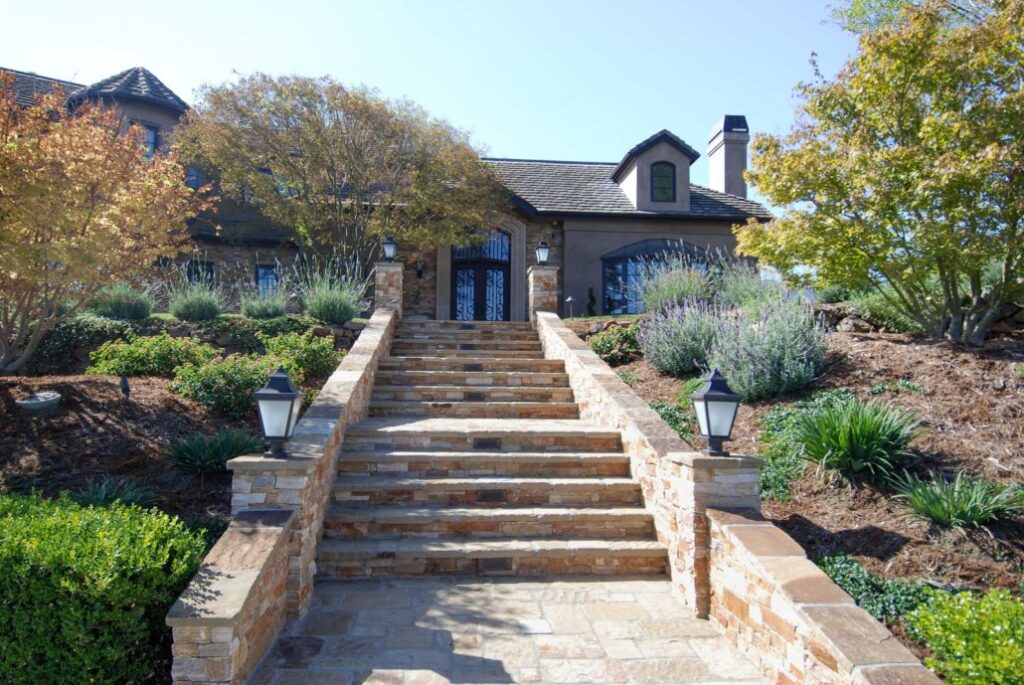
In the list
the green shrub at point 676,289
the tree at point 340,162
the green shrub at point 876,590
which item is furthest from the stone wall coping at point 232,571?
the tree at point 340,162

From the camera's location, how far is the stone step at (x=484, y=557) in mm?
4977

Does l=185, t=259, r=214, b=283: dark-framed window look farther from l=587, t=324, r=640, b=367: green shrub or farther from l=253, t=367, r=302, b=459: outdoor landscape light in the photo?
l=253, t=367, r=302, b=459: outdoor landscape light

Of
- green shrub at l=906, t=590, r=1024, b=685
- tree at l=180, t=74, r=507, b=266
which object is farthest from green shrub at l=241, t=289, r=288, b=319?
green shrub at l=906, t=590, r=1024, b=685

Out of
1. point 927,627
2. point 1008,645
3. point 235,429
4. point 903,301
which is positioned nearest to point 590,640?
point 927,627

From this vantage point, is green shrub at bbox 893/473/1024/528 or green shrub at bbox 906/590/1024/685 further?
green shrub at bbox 893/473/1024/528

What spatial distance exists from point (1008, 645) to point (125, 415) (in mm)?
7251

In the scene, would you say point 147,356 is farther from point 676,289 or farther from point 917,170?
point 917,170

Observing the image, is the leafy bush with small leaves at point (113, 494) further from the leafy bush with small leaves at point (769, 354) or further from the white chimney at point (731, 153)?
the white chimney at point (731, 153)

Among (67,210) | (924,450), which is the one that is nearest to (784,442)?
(924,450)

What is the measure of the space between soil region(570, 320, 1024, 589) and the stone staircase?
1288mm

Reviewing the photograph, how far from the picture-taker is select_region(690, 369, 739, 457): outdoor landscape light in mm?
4531

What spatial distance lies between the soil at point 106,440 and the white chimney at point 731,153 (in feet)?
46.6

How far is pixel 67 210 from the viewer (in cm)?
620

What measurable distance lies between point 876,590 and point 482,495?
2992 millimetres
